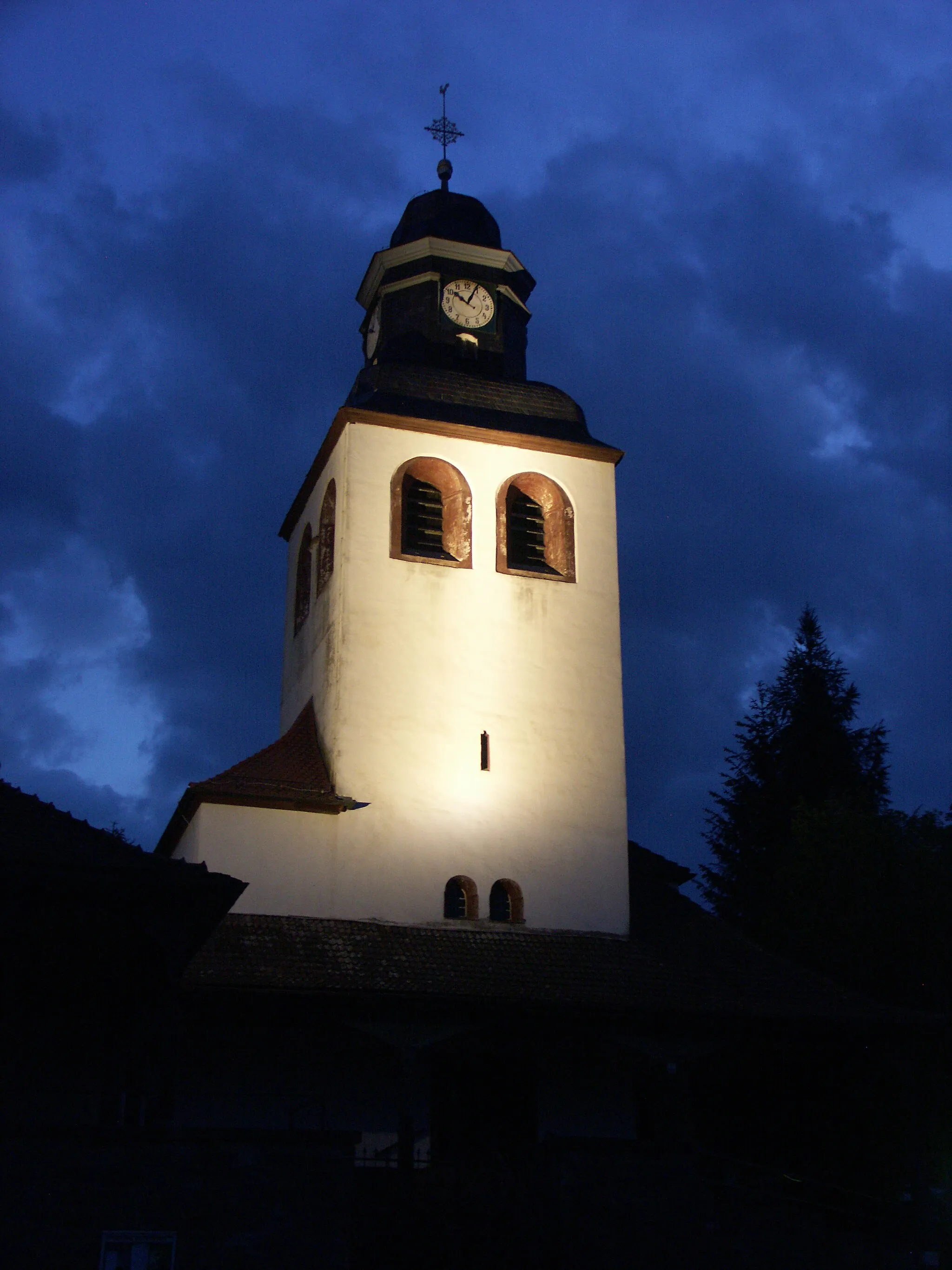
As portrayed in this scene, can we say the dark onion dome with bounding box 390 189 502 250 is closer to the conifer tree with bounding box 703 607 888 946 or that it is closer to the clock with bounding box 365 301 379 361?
the clock with bounding box 365 301 379 361

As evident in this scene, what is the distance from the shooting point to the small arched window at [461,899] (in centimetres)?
1823

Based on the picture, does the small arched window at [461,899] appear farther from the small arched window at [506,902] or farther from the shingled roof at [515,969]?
the shingled roof at [515,969]

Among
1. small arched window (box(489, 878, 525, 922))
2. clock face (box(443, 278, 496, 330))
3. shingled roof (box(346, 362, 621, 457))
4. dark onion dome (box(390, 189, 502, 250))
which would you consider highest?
dark onion dome (box(390, 189, 502, 250))

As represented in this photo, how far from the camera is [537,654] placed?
19891 mm

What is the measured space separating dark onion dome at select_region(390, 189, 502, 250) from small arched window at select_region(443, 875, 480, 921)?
416 inches

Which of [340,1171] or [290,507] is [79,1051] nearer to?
[340,1171]

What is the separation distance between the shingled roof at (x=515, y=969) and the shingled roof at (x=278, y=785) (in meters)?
1.47

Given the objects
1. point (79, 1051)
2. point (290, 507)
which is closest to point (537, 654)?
point (290, 507)

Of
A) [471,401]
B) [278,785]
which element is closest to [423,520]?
[471,401]

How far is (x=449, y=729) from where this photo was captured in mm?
19062

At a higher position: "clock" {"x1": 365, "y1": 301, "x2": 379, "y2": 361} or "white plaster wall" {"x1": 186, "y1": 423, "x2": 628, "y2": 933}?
"clock" {"x1": 365, "y1": 301, "x2": 379, "y2": 361}

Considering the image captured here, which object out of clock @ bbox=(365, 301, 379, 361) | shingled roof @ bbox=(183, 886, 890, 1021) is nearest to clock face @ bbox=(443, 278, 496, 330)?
clock @ bbox=(365, 301, 379, 361)

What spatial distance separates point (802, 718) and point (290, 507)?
15.1m

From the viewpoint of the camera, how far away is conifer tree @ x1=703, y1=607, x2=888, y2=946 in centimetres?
3125
